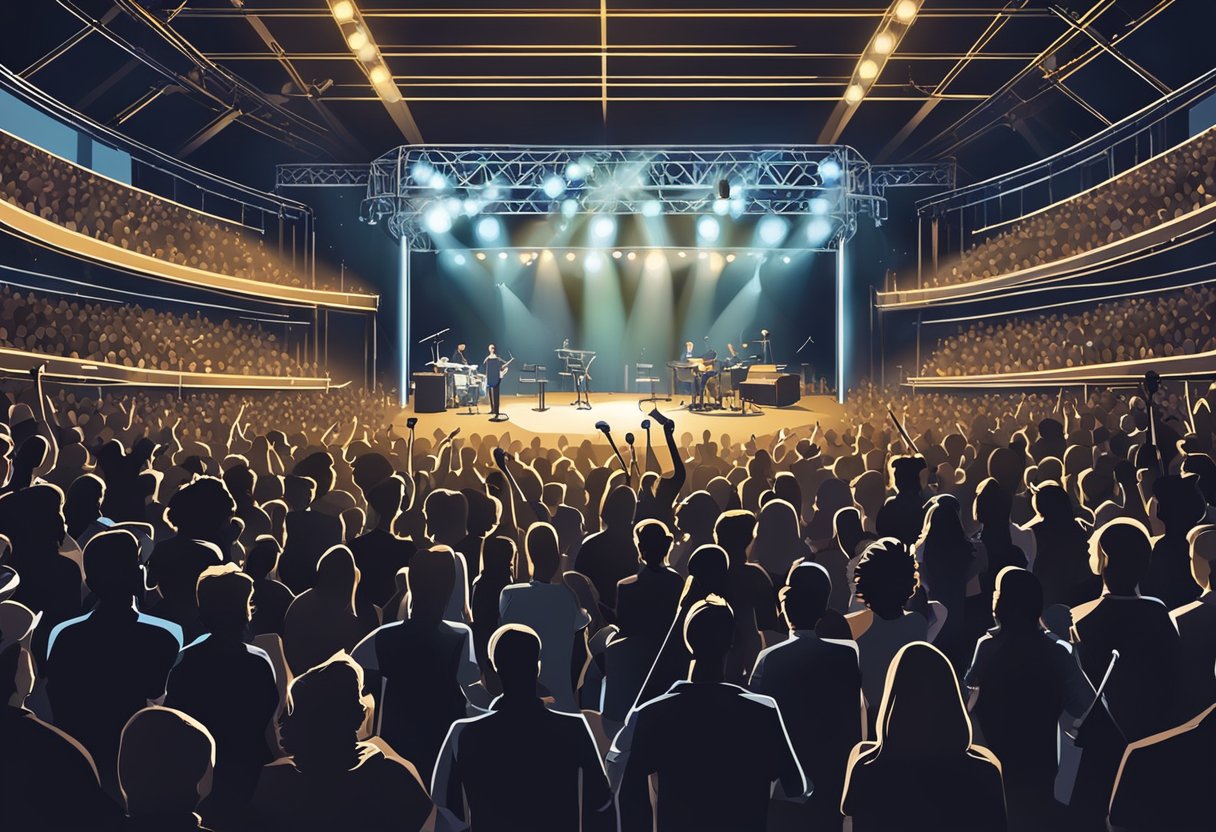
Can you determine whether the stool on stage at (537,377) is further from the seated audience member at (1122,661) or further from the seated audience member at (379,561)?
the seated audience member at (1122,661)

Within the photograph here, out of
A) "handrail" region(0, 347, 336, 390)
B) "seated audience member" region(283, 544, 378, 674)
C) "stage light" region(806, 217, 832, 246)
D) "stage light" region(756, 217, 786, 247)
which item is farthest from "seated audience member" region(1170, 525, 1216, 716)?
"stage light" region(756, 217, 786, 247)

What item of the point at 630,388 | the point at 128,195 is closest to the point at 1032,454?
the point at 128,195

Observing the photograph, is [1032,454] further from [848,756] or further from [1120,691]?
[848,756]

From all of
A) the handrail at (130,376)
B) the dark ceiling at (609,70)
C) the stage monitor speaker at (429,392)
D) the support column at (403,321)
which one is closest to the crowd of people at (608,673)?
the handrail at (130,376)

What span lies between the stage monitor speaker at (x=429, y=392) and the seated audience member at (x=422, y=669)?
14566mm

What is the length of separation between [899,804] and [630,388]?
882 inches

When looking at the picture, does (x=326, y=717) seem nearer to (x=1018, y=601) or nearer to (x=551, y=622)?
(x=551, y=622)

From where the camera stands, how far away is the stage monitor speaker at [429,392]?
17391 millimetres

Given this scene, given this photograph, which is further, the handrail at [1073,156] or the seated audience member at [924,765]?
the handrail at [1073,156]

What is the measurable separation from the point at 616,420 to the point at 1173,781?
14.2 metres

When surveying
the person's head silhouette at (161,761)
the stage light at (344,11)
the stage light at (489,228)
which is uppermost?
the stage light at (344,11)

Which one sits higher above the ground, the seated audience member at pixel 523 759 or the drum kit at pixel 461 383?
the drum kit at pixel 461 383

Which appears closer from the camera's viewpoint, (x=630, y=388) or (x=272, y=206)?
(x=272, y=206)

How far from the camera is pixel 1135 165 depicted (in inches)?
480
